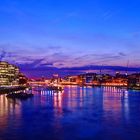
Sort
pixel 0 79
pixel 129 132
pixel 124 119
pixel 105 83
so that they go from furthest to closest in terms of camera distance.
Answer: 1. pixel 105 83
2. pixel 0 79
3. pixel 124 119
4. pixel 129 132

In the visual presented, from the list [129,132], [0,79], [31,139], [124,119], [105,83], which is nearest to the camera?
[31,139]

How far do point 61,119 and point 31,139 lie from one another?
826 cm

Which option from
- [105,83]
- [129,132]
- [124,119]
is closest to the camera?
[129,132]

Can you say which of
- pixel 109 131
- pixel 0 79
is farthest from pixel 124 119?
pixel 0 79

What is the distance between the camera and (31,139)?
66.2 ft

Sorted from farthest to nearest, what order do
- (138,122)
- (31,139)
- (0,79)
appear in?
(0,79) → (138,122) → (31,139)

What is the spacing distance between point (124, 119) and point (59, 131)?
7994 millimetres

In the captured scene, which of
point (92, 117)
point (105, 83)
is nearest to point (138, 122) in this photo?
point (92, 117)

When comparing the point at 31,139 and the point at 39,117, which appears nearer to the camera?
the point at 31,139

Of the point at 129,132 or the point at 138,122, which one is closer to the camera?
the point at 129,132

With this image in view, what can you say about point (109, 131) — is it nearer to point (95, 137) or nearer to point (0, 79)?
point (95, 137)

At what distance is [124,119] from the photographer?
1141 inches

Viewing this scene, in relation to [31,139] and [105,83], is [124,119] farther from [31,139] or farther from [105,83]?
[105,83]

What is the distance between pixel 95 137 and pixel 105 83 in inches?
6041
